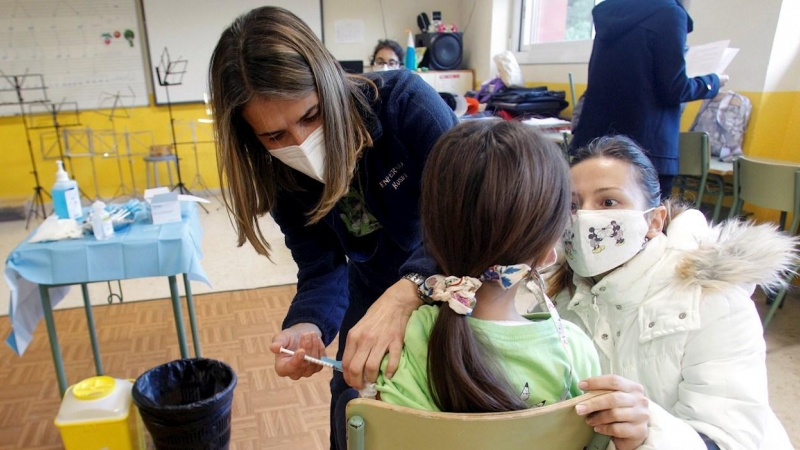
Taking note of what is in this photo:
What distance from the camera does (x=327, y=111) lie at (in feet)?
2.91

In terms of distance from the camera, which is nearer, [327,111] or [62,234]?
[327,111]

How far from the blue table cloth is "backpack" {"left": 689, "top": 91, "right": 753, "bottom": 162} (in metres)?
2.53

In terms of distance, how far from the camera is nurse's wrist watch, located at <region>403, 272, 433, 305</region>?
816 mm

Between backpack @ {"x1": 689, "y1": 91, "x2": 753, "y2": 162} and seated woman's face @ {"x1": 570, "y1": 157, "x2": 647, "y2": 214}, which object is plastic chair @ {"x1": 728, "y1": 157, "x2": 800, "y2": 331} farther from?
seated woman's face @ {"x1": 570, "y1": 157, "x2": 647, "y2": 214}

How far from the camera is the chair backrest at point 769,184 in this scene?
2197 millimetres

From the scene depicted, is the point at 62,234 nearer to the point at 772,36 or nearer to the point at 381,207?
the point at 381,207

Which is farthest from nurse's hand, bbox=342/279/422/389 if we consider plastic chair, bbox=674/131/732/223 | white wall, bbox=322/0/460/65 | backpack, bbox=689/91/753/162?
white wall, bbox=322/0/460/65

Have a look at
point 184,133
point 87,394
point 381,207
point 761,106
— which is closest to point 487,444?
point 381,207

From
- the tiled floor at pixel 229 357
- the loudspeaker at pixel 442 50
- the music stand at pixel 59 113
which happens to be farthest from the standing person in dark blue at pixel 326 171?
the music stand at pixel 59 113

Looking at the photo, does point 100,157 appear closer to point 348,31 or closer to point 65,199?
point 348,31

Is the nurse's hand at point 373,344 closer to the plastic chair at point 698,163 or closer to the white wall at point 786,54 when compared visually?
the plastic chair at point 698,163

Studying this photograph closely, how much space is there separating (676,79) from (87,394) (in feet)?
7.98

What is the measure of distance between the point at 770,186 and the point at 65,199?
9.25ft

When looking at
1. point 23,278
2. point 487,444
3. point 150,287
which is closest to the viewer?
point 487,444
